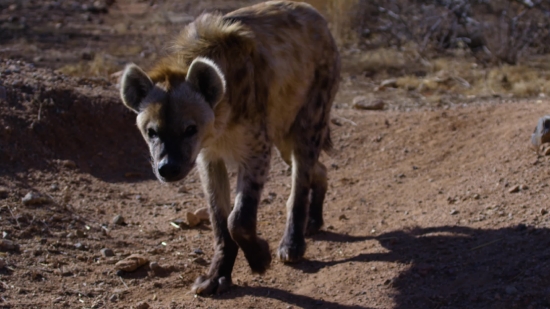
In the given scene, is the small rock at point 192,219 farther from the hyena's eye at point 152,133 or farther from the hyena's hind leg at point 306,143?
the hyena's eye at point 152,133

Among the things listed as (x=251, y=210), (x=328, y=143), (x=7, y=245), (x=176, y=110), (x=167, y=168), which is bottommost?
(x=7, y=245)

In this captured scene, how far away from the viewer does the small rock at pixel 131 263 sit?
431 centimetres

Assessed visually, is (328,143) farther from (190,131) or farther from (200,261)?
(190,131)

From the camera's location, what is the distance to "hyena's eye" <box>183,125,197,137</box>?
11.9 ft

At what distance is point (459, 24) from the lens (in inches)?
404

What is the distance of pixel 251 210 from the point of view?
4027 mm

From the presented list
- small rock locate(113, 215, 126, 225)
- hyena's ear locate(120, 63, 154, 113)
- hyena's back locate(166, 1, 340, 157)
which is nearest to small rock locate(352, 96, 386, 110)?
hyena's back locate(166, 1, 340, 157)

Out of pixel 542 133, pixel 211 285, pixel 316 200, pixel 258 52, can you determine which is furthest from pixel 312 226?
pixel 542 133

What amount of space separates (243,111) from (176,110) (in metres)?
0.56

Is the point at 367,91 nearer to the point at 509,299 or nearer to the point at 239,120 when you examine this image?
the point at 239,120

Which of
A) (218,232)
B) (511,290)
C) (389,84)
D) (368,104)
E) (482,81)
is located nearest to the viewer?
(511,290)

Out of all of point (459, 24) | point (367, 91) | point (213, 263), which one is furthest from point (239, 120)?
point (459, 24)

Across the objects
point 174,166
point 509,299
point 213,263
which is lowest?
point 213,263

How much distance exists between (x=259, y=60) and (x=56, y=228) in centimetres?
189
